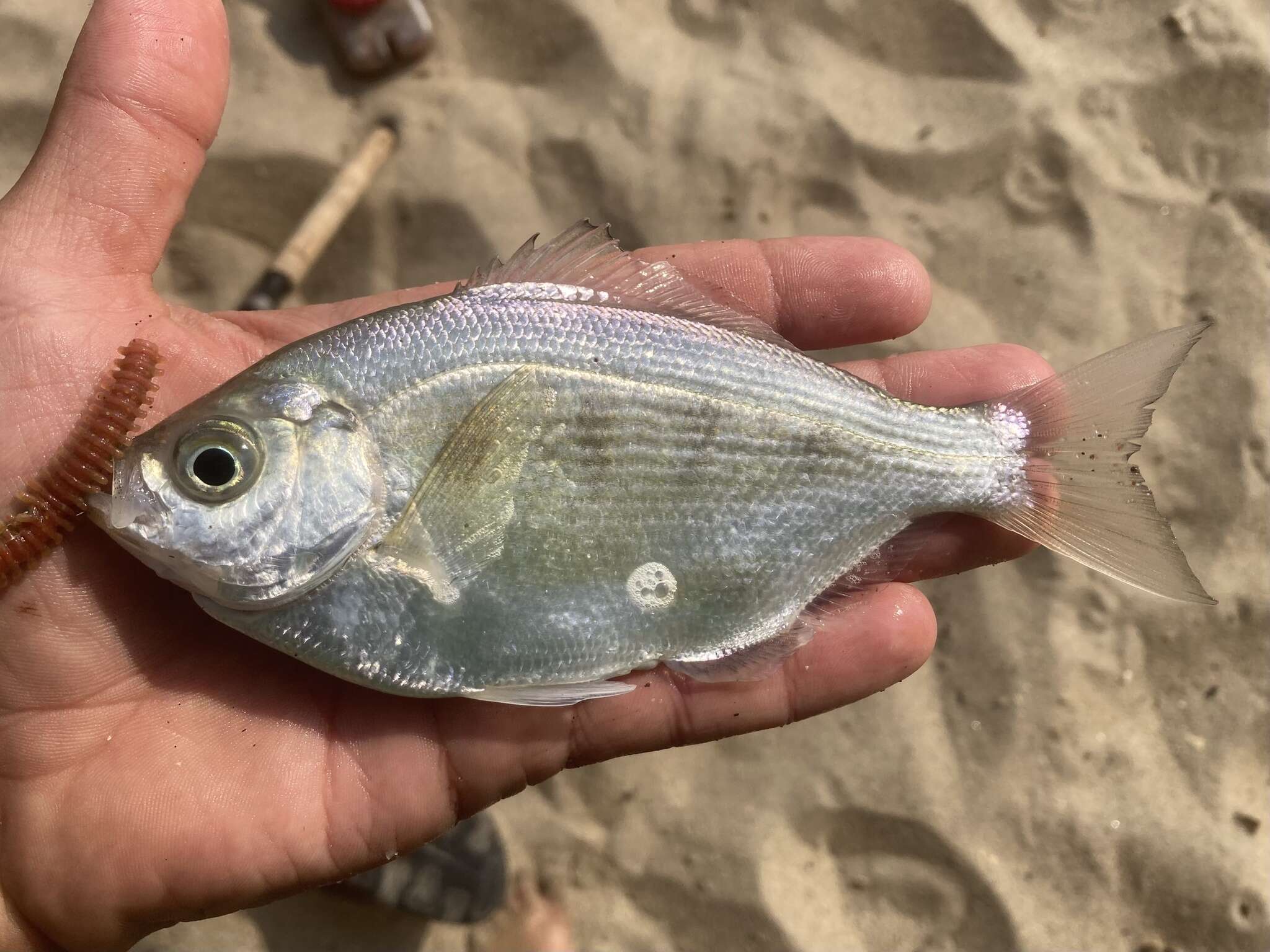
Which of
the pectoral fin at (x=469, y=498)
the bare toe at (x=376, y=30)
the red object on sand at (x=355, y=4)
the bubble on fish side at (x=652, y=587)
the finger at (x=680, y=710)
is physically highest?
the red object on sand at (x=355, y=4)

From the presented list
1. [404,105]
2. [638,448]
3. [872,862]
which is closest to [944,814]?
[872,862]

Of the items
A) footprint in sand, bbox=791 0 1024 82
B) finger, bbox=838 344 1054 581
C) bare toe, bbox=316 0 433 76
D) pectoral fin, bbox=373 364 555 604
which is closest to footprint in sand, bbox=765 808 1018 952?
finger, bbox=838 344 1054 581

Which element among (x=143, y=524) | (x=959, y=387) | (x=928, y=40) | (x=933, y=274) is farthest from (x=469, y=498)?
(x=928, y=40)

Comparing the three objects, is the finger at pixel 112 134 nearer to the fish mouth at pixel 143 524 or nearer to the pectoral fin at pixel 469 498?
the fish mouth at pixel 143 524

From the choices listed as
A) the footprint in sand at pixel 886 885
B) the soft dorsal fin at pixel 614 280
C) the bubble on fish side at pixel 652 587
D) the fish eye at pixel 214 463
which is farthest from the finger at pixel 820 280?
the footprint in sand at pixel 886 885

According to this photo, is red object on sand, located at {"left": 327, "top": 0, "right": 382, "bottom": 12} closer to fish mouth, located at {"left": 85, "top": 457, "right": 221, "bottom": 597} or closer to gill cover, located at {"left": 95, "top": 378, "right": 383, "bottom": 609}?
gill cover, located at {"left": 95, "top": 378, "right": 383, "bottom": 609}

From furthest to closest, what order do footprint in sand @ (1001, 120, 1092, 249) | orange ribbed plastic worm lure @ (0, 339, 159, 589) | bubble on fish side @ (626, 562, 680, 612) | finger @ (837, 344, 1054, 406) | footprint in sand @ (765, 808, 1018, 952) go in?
1. footprint in sand @ (1001, 120, 1092, 249)
2. footprint in sand @ (765, 808, 1018, 952)
3. finger @ (837, 344, 1054, 406)
4. bubble on fish side @ (626, 562, 680, 612)
5. orange ribbed plastic worm lure @ (0, 339, 159, 589)

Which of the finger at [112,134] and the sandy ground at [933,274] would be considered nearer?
the finger at [112,134]
